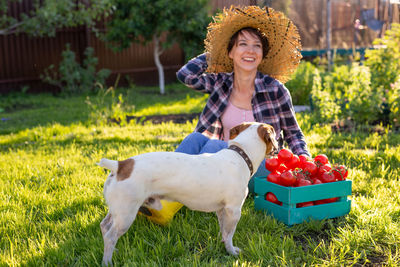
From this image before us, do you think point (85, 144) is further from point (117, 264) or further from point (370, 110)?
point (370, 110)

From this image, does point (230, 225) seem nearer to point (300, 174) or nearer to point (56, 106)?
point (300, 174)

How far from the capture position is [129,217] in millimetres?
2328

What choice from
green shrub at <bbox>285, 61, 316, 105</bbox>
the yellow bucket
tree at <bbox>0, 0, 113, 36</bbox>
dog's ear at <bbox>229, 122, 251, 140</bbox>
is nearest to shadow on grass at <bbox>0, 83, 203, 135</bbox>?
tree at <bbox>0, 0, 113, 36</bbox>

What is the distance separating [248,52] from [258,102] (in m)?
0.49

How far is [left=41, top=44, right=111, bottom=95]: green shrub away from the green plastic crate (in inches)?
357

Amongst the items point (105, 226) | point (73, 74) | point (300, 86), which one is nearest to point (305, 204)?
point (105, 226)

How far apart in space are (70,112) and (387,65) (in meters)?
6.31

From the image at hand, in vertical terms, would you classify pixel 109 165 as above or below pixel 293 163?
above

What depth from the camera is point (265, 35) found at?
386 cm

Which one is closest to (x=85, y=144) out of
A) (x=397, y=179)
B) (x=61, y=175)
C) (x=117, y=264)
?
(x=61, y=175)

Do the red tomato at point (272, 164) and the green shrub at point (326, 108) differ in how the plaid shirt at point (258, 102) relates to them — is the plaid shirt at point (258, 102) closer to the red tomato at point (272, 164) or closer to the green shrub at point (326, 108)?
the red tomato at point (272, 164)

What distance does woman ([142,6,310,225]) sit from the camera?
374 cm

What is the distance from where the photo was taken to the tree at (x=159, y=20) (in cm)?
1097

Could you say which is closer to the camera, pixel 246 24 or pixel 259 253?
pixel 259 253
